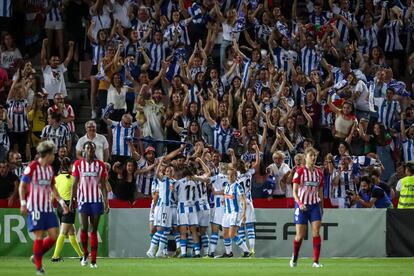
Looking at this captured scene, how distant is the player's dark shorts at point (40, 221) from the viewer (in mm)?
19172

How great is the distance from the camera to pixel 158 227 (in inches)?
1033

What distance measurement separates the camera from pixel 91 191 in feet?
71.4

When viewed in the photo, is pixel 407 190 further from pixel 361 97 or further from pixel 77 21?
pixel 77 21

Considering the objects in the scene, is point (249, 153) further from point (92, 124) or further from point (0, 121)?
point (0, 121)

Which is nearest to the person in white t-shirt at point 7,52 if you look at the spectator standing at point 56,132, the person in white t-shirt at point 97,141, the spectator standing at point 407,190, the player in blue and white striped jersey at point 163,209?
the spectator standing at point 56,132

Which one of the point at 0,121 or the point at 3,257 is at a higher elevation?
the point at 0,121

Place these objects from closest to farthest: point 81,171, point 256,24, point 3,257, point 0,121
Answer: point 81,171, point 3,257, point 0,121, point 256,24

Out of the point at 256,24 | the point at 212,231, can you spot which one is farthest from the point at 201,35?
the point at 212,231

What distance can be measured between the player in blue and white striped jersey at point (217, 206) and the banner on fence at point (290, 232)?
87cm

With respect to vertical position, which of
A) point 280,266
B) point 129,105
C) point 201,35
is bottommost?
point 280,266

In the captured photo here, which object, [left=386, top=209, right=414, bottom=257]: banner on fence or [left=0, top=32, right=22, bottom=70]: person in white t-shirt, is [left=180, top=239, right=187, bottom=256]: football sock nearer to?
[left=386, top=209, right=414, bottom=257]: banner on fence

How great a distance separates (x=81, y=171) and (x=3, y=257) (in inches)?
199

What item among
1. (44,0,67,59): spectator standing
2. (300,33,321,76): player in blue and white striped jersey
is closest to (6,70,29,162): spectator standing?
(44,0,67,59): spectator standing

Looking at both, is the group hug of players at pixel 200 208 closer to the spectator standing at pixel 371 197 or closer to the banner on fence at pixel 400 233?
the spectator standing at pixel 371 197
